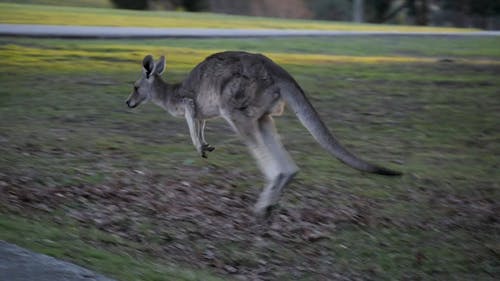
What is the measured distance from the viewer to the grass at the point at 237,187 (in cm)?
1002

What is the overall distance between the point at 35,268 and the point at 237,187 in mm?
5087

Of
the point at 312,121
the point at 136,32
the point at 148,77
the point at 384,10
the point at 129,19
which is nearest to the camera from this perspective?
the point at 312,121

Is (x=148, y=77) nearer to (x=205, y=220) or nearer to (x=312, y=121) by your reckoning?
(x=205, y=220)

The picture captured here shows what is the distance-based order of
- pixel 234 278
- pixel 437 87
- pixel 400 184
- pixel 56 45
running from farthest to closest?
pixel 56 45 → pixel 437 87 → pixel 400 184 → pixel 234 278

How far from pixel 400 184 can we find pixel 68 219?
4.39 m

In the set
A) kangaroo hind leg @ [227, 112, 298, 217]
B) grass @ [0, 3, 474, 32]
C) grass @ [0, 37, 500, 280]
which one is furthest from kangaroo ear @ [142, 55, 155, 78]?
grass @ [0, 3, 474, 32]

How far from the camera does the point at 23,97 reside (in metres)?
15.9

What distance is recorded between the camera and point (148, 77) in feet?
39.1

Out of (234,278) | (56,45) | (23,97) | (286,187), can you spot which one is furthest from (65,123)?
(56,45)

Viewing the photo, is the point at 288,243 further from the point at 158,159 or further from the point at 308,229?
Answer: the point at 158,159

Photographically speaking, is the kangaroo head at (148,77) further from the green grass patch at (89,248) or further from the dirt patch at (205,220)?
the green grass patch at (89,248)

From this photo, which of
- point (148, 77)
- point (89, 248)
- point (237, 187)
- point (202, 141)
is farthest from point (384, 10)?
point (89, 248)

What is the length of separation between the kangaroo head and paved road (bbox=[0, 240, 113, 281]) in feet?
15.7

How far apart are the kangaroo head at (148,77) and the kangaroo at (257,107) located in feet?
2.37
